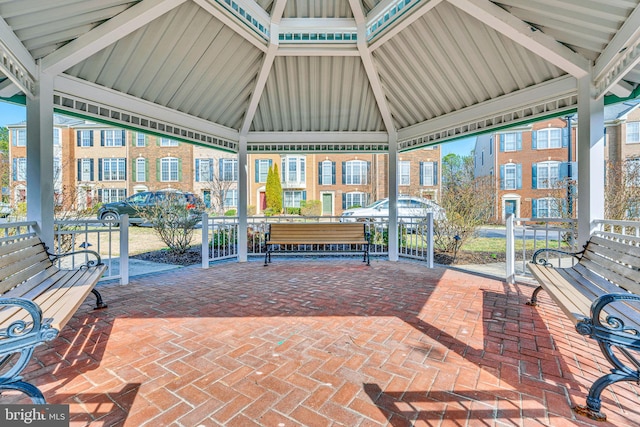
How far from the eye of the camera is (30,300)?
2.28 meters

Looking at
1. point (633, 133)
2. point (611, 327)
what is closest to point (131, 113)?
point (611, 327)

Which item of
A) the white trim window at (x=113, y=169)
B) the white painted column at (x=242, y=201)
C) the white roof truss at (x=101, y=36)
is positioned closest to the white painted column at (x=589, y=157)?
the white roof truss at (x=101, y=36)

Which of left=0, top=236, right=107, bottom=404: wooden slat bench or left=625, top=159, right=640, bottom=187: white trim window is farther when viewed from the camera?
left=625, top=159, right=640, bottom=187: white trim window

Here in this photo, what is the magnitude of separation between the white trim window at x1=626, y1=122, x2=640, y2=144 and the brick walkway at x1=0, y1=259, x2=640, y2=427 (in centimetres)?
2099

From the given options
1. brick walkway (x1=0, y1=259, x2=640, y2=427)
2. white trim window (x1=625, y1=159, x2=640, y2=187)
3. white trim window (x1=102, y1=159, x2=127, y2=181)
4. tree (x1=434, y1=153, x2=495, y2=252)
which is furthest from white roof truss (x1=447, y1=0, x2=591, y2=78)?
white trim window (x1=102, y1=159, x2=127, y2=181)

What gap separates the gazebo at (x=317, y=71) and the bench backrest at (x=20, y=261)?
59 cm

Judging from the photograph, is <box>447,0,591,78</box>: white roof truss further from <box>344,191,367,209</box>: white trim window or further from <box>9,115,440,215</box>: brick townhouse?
<box>344,191,367,209</box>: white trim window

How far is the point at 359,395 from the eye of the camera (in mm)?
2211

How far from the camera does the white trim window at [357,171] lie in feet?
83.7

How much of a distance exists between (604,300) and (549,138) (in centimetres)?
2348

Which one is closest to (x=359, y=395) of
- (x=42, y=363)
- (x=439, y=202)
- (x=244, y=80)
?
(x=42, y=363)

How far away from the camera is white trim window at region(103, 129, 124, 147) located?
24109 mm

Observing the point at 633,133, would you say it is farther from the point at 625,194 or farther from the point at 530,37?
the point at 530,37

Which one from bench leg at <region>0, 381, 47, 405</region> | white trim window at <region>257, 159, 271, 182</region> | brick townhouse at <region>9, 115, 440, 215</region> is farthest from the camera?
white trim window at <region>257, 159, 271, 182</region>
